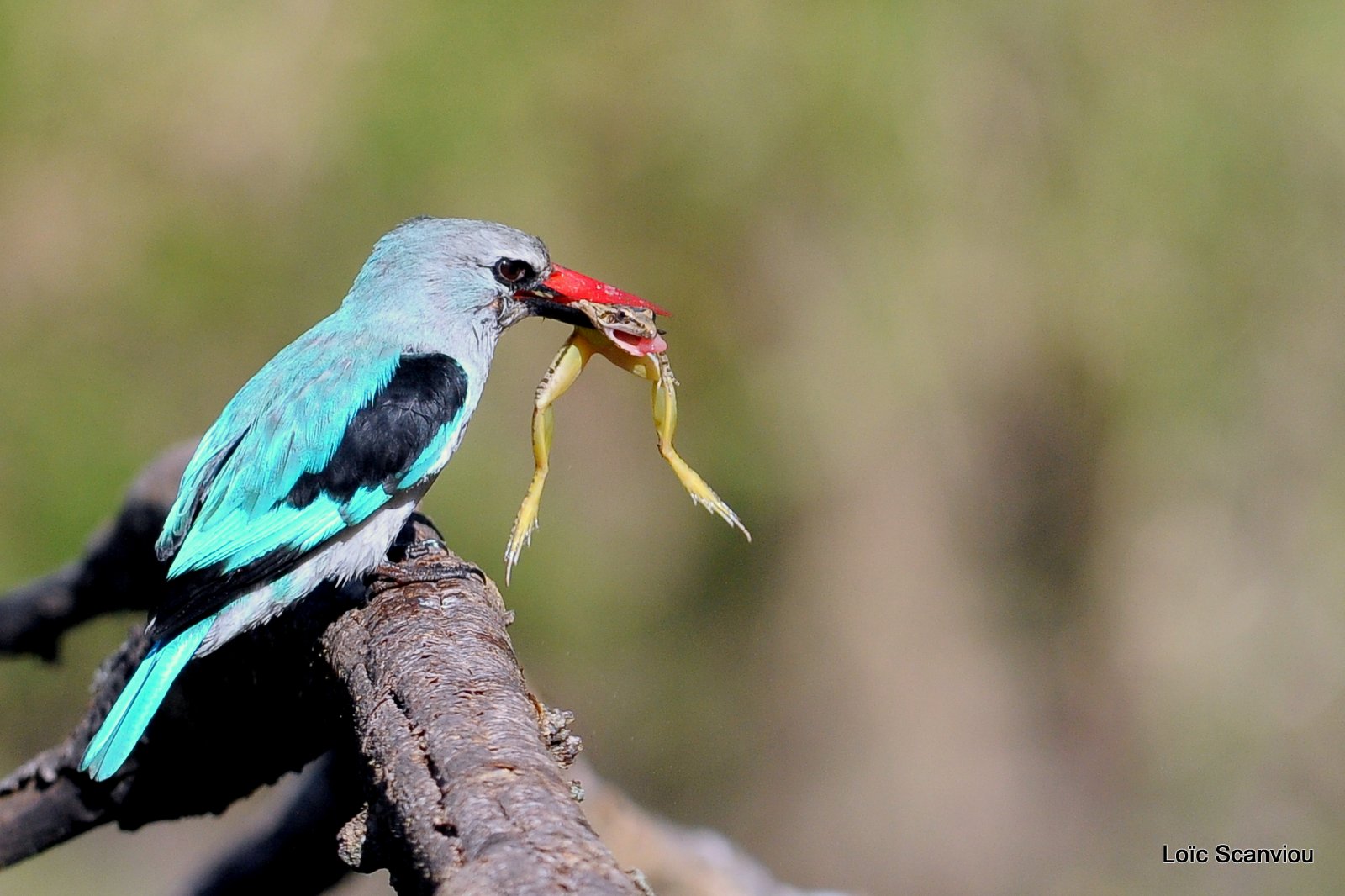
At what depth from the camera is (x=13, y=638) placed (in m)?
3.46

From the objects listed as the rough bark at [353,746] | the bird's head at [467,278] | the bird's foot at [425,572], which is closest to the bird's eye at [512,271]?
the bird's head at [467,278]

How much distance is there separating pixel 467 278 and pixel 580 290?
0.77 ft

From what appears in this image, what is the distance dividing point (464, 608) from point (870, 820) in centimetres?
289

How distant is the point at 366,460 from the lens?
2.49 metres

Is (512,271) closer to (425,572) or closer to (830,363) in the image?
(425,572)

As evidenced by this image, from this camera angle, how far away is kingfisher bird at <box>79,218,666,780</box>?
2324 mm

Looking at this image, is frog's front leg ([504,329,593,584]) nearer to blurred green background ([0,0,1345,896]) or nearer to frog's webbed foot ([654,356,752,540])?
frog's webbed foot ([654,356,752,540])

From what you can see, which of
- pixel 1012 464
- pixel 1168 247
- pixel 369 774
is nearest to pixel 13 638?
pixel 369 774

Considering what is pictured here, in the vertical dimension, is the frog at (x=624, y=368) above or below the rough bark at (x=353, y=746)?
above

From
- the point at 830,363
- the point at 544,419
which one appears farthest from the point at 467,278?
the point at 830,363

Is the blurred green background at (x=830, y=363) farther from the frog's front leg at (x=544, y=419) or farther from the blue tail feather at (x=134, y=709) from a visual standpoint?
the blue tail feather at (x=134, y=709)

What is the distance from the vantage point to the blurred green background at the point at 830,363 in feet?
14.7
